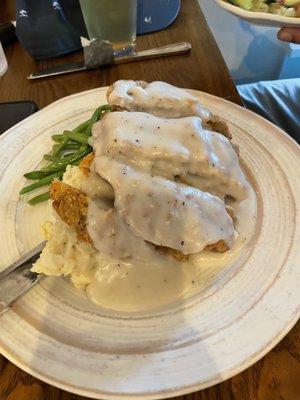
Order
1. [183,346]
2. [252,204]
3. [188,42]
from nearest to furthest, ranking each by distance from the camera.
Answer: [183,346] < [252,204] < [188,42]

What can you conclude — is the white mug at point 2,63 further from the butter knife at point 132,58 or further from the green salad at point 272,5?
the green salad at point 272,5

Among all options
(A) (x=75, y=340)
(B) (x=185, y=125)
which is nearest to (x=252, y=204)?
(B) (x=185, y=125)

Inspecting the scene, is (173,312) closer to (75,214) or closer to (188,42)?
(75,214)

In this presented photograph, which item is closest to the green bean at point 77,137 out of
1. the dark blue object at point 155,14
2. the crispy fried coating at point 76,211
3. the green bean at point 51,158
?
the green bean at point 51,158

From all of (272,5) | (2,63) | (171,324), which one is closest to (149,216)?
(171,324)

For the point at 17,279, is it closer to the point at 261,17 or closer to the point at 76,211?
the point at 76,211
